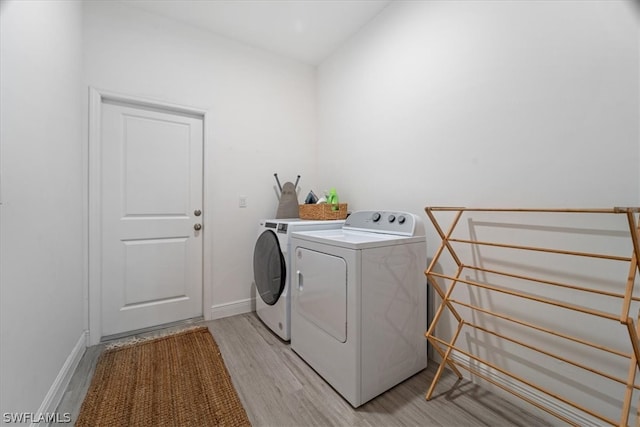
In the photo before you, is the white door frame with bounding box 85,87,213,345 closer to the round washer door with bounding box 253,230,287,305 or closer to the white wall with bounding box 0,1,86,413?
the white wall with bounding box 0,1,86,413

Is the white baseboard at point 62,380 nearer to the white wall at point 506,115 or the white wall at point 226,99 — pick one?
the white wall at point 226,99

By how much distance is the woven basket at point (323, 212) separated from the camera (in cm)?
233

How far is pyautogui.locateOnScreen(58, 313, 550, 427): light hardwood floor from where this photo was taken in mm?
1301

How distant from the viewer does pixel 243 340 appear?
81.7 inches

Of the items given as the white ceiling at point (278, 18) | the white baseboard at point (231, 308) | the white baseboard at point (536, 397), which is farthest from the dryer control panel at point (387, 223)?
the white ceiling at point (278, 18)

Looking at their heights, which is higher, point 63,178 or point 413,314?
point 63,178

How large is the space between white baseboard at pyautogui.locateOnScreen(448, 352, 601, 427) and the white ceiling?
8.85 ft

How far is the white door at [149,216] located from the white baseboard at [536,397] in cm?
228

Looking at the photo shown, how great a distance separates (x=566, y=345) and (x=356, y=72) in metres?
2.45

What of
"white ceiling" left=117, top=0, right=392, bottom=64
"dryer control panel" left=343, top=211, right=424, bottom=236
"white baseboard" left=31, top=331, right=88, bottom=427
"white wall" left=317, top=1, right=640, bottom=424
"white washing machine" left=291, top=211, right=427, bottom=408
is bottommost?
"white baseboard" left=31, top=331, right=88, bottom=427

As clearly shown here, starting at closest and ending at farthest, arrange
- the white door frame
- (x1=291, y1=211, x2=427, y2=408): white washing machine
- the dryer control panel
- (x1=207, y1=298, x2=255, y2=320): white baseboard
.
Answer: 1. (x1=291, y1=211, x2=427, y2=408): white washing machine
2. the dryer control panel
3. the white door frame
4. (x1=207, y1=298, x2=255, y2=320): white baseboard

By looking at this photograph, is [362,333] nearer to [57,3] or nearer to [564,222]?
[564,222]

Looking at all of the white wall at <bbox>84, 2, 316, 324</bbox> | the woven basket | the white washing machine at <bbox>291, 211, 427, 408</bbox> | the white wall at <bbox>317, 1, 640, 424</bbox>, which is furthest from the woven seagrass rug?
the white wall at <bbox>317, 1, 640, 424</bbox>

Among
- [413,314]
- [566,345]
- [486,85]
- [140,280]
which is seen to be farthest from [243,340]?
[486,85]
